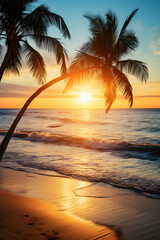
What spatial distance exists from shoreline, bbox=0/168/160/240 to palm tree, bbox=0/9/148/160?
3298 millimetres

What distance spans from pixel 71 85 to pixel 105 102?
1.50 metres

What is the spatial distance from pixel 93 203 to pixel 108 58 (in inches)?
197

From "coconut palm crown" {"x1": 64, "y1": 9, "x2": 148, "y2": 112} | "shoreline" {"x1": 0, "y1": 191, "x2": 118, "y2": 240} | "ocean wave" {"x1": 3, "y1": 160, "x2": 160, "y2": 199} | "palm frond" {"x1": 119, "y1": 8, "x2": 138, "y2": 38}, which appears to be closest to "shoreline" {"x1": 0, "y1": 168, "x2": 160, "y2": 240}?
"shoreline" {"x1": 0, "y1": 191, "x2": 118, "y2": 240}

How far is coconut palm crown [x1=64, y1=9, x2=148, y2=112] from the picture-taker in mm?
7738


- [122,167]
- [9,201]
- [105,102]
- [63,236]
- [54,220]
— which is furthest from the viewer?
[122,167]

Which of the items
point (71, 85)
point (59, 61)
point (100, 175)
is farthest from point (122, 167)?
point (59, 61)

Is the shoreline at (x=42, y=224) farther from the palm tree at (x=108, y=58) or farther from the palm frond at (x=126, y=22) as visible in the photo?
the palm frond at (x=126, y=22)

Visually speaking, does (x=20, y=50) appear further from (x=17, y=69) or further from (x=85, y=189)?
(x=85, y=189)

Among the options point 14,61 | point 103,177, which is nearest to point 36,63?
point 14,61

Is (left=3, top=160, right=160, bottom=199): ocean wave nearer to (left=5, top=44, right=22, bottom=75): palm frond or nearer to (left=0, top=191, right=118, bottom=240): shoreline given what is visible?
(left=0, top=191, right=118, bottom=240): shoreline

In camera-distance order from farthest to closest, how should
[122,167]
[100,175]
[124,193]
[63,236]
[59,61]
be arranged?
[122,167]
[100,175]
[59,61]
[124,193]
[63,236]

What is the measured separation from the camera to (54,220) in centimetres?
455

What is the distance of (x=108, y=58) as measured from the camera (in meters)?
8.01

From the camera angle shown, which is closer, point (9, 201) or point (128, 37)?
point (9, 201)
